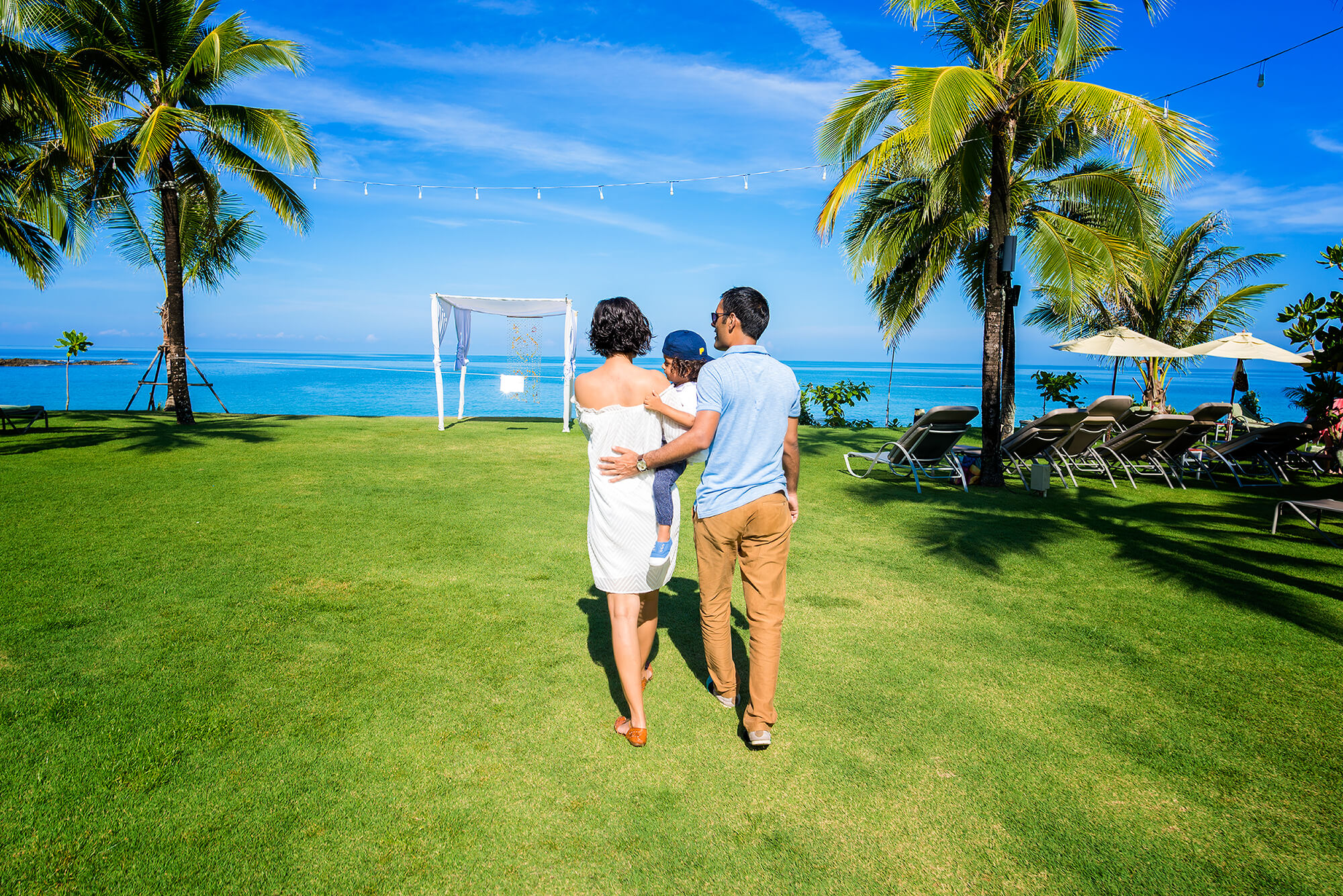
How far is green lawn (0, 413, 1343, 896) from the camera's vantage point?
2160 millimetres

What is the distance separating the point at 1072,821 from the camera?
238 centimetres

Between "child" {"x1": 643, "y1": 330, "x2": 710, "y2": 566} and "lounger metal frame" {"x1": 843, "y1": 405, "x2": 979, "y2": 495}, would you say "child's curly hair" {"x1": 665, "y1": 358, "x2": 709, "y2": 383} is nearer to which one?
"child" {"x1": 643, "y1": 330, "x2": 710, "y2": 566}

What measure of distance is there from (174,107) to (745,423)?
13.6m

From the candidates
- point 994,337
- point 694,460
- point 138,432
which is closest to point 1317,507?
point 994,337

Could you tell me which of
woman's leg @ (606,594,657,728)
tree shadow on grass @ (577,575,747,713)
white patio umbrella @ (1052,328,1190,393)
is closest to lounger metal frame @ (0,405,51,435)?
tree shadow on grass @ (577,575,747,713)


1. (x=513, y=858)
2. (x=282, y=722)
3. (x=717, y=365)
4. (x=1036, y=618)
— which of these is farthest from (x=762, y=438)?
(x=1036, y=618)

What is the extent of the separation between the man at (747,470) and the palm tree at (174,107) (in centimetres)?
1186

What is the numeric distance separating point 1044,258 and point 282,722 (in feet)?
33.1

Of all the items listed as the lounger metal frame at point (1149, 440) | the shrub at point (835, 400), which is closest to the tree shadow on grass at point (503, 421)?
the shrub at point (835, 400)

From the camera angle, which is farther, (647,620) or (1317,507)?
(1317,507)

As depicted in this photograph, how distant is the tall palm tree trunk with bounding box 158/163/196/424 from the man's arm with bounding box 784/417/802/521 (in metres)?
12.8

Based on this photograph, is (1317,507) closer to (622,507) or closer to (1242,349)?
(622,507)

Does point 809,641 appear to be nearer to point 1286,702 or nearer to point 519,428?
point 1286,702

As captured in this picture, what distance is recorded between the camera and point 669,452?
2643 mm
